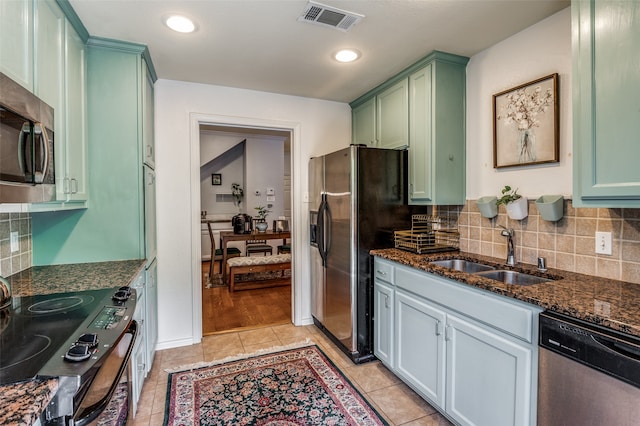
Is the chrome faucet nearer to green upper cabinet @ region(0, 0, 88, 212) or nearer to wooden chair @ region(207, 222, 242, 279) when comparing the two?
green upper cabinet @ region(0, 0, 88, 212)

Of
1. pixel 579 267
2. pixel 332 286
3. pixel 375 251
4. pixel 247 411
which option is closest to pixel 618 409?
pixel 579 267

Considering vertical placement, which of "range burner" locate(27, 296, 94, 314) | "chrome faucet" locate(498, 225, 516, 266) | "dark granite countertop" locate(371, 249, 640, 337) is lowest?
"range burner" locate(27, 296, 94, 314)

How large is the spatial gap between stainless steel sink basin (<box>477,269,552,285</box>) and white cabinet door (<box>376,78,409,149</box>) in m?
1.23

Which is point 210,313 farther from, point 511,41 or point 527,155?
point 511,41

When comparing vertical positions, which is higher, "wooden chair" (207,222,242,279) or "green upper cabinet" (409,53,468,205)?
"green upper cabinet" (409,53,468,205)

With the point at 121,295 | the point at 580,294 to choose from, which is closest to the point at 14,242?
the point at 121,295

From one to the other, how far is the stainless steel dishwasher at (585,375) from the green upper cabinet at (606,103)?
0.58 meters

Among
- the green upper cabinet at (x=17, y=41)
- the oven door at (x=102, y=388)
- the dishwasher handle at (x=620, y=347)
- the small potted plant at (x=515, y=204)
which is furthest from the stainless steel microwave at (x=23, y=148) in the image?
the small potted plant at (x=515, y=204)

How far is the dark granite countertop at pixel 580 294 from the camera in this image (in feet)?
3.82

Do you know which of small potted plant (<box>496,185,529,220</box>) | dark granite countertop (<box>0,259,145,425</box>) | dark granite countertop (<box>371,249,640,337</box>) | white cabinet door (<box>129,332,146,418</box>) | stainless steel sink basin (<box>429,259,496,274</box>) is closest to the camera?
dark granite countertop (<box>0,259,145,425</box>)

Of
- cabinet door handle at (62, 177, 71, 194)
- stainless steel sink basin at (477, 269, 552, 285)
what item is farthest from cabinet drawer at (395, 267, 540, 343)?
cabinet door handle at (62, 177, 71, 194)

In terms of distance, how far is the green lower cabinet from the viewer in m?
1.44

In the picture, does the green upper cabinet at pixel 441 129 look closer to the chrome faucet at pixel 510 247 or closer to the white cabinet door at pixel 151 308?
the chrome faucet at pixel 510 247

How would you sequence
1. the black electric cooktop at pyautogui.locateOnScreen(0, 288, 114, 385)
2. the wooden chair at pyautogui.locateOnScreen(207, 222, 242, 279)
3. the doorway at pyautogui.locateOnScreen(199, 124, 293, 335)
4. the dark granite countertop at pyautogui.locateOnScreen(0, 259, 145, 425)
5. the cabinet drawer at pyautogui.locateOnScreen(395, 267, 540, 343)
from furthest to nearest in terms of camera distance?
the doorway at pyautogui.locateOnScreen(199, 124, 293, 335)
the wooden chair at pyautogui.locateOnScreen(207, 222, 242, 279)
the cabinet drawer at pyautogui.locateOnScreen(395, 267, 540, 343)
the black electric cooktop at pyautogui.locateOnScreen(0, 288, 114, 385)
the dark granite countertop at pyautogui.locateOnScreen(0, 259, 145, 425)
